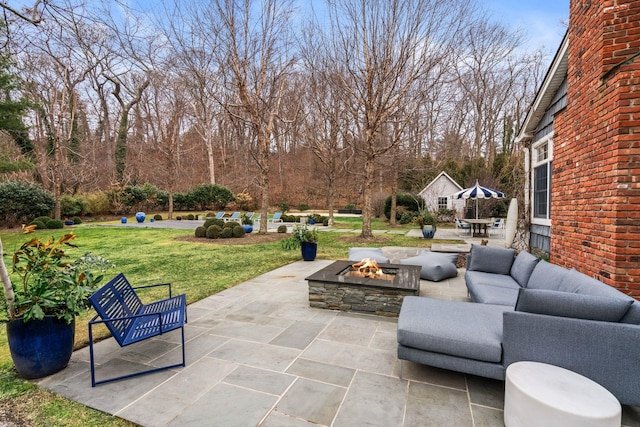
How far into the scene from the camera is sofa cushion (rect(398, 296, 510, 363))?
2.37 meters

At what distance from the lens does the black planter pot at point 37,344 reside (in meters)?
2.56

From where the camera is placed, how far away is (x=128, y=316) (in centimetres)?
291

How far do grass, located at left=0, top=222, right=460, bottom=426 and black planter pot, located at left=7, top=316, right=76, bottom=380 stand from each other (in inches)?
5.3

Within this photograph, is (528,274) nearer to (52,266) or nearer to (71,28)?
(52,266)

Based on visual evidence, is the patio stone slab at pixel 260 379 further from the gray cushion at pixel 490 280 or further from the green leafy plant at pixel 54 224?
the green leafy plant at pixel 54 224

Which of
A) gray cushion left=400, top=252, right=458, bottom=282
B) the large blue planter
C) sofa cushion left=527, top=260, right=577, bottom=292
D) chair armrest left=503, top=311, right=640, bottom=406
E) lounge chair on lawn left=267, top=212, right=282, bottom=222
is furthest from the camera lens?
lounge chair on lawn left=267, top=212, right=282, bottom=222

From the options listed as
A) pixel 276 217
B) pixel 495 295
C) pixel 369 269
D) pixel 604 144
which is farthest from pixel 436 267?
pixel 276 217

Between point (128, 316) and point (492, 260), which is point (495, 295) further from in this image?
point (128, 316)

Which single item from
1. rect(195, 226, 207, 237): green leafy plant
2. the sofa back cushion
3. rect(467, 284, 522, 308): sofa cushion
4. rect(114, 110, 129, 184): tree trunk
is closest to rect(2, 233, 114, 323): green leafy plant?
rect(467, 284, 522, 308): sofa cushion

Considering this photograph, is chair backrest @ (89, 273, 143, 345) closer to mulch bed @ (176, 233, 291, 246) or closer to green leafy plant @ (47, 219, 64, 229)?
mulch bed @ (176, 233, 291, 246)

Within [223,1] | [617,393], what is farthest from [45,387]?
[223,1]

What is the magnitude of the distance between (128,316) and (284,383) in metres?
1.61

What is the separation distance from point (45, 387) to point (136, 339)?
75 cm

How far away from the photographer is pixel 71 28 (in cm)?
285
